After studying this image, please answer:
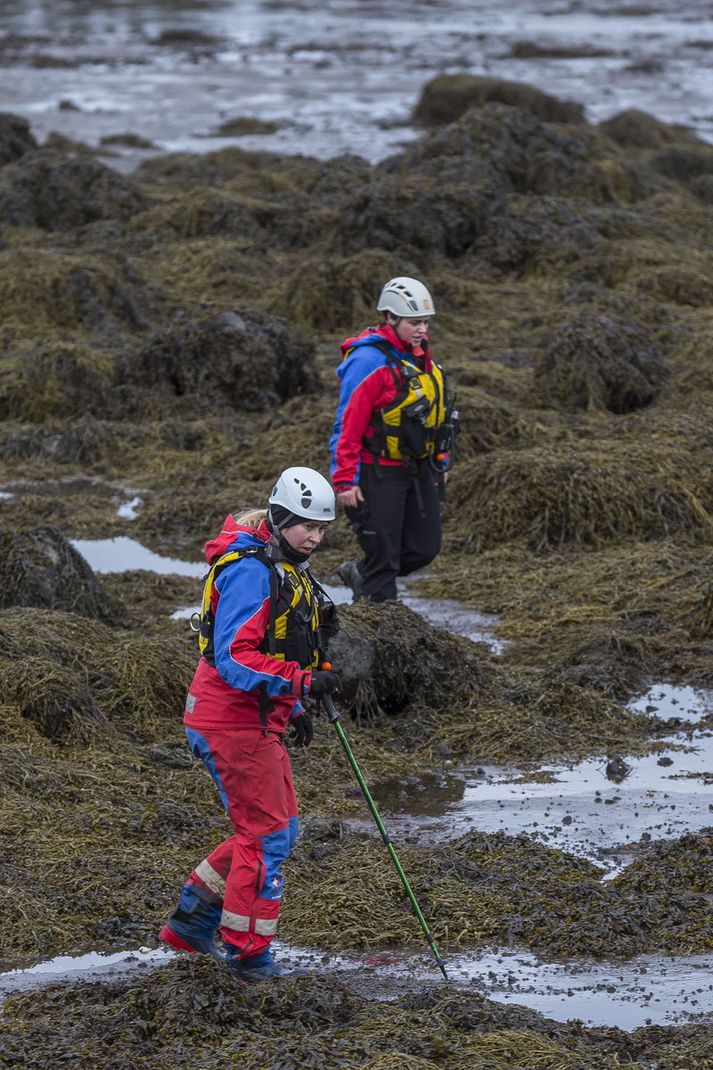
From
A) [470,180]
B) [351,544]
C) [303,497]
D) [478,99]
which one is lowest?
[351,544]

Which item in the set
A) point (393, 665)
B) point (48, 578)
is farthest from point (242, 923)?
point (48, 578)

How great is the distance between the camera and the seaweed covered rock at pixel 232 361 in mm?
14312

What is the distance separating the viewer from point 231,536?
5.42m

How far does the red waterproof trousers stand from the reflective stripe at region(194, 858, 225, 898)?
0.07 meters

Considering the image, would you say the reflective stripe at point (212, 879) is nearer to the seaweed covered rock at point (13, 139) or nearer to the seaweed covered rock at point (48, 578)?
the seaweed covered rock at point (48, 578)

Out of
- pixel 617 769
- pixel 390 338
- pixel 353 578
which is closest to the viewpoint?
pixel 617 769

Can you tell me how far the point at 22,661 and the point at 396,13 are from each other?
55.9 m

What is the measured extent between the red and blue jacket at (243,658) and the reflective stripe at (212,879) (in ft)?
1.63

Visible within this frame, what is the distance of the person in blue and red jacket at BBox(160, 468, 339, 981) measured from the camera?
17.4 ft

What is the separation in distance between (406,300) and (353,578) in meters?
1.79

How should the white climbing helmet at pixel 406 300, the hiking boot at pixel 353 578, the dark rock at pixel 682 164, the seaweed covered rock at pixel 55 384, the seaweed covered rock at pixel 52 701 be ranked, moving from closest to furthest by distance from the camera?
the seaweed covered rock at pixel 52 701 < the white climbing helmet at pixel 406 300 < the hiking boot at pixel 353 578 < the seaweed covered rock at pixel 55 384 < the dark rock at pixel 682 164

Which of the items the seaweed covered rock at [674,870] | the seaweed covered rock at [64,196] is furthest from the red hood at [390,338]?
the seaweed covered rock at [64,196]

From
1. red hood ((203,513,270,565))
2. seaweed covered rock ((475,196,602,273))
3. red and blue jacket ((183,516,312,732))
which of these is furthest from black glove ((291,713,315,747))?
seaweed covered rock ((475,196,602,273))

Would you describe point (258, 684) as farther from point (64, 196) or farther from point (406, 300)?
point (64, 196)
